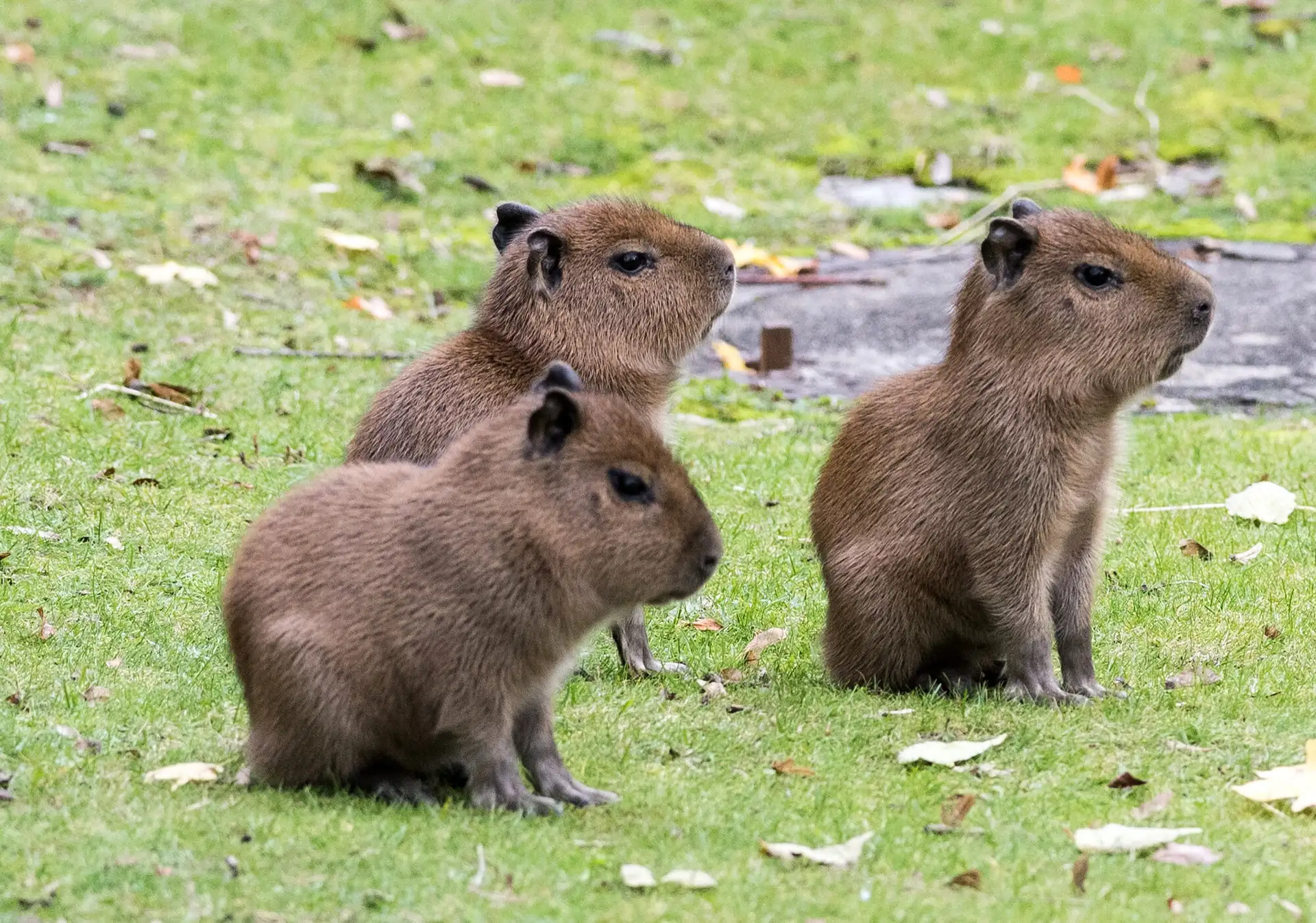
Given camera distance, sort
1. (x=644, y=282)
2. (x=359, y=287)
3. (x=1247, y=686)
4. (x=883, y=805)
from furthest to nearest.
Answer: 1. (x=359, y=287)
2. (x=644, y=282)
3. (x=1247, y=686)
4. (x=883, y=805)

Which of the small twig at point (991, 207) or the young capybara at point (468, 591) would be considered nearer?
the young capybara at point (468, 591)

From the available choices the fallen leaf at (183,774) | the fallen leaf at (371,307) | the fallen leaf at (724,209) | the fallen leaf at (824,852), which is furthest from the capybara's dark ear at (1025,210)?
the fallen leaf at (724,209)

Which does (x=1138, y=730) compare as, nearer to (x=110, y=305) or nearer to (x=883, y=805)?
(x=883, y=805)

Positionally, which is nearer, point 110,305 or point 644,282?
point 644,282

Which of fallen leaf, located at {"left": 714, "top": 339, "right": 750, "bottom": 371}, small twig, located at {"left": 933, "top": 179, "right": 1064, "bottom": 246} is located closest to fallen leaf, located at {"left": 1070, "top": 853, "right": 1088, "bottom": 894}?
fallen leaf, located at {"left": 714, "top": 339, "right": 750, "bottom": 371}

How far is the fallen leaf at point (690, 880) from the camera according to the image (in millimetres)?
4055

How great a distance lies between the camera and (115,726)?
16.5 ft

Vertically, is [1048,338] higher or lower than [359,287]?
higher

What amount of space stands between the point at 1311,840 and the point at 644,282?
284 cm

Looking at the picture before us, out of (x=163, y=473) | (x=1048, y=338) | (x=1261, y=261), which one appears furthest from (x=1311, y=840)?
(x=1261, y=261)

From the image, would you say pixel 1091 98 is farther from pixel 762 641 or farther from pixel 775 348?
pixel 762 641

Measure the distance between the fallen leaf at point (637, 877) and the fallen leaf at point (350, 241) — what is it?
Answer: 7343 millimetres

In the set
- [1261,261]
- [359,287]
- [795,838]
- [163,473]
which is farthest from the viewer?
[1261,261]

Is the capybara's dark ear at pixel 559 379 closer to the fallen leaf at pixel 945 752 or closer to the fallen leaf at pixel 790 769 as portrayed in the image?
the fallen leaf at pixel 790 769
